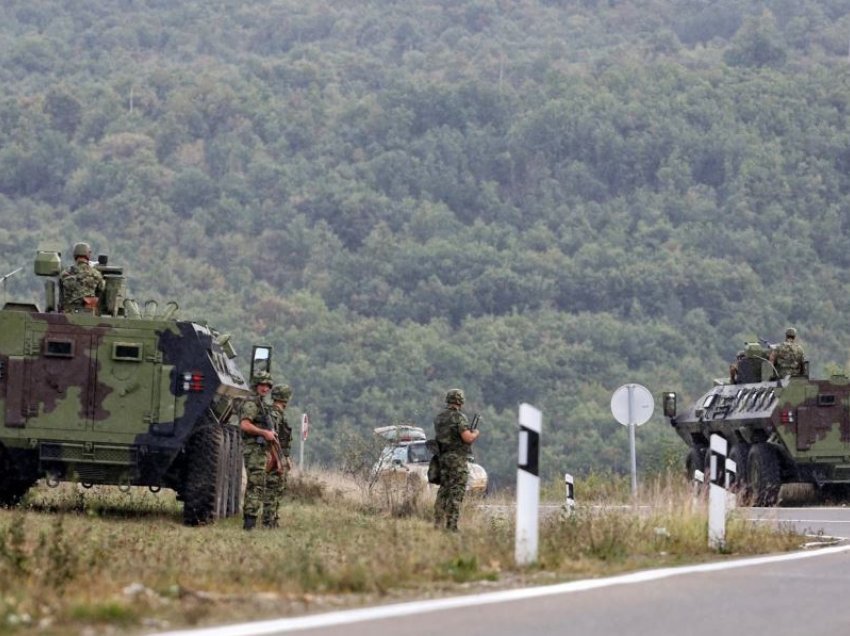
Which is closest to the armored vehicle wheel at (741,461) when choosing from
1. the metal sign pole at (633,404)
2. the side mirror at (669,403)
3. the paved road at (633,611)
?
the side mirror at (669,403)

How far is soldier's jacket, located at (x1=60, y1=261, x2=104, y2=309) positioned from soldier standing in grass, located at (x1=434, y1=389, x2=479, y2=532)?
4225 mm

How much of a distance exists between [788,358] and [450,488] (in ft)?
45.8

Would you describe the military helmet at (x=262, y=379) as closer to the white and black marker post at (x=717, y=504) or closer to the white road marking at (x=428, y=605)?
the white and black marker post at (x=717, y=504)

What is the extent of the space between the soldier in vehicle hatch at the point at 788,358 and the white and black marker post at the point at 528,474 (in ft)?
65.6

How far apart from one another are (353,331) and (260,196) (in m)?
30.3

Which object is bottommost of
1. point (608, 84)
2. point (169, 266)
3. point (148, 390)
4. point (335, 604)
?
point (335, 604)

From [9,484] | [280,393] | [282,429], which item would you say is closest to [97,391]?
[9,484]

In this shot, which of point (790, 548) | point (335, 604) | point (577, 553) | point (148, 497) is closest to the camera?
point (335, 604)

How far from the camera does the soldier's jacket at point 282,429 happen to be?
20781 mm

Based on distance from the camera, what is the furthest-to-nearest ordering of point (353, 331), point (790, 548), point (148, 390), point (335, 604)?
point (353, 331)
point (148, 390)
point (790, 548)
point (335, 604)

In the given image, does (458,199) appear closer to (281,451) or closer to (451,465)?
(281,451)

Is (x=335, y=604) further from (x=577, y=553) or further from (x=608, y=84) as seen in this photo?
(x=608, y=84)

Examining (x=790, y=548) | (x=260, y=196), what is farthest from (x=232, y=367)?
(x=260, y=196)

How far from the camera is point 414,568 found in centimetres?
1325
